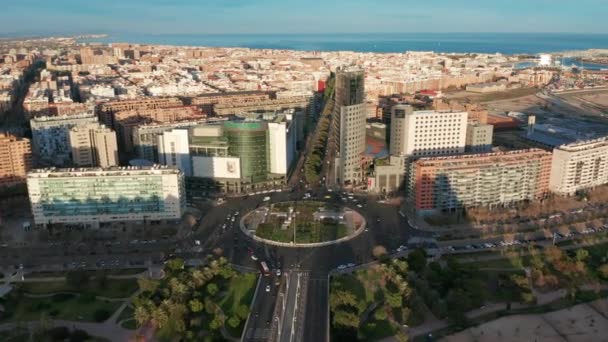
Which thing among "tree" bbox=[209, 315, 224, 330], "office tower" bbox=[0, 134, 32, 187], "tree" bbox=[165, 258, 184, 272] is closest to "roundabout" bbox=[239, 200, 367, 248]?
"tree" bbox=[165, 258, 184, 272]

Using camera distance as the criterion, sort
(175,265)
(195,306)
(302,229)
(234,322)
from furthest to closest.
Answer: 1. (302,229)
2. (175,265)
3. (195,306)
4. (234,322)

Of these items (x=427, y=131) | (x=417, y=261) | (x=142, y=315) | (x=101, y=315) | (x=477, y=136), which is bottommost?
(x=101, y=315)

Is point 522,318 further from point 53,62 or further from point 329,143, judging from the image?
point 53,62

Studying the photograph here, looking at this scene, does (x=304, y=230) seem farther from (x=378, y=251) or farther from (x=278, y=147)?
(x=278, y=147)

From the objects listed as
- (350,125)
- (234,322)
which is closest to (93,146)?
(350,125)

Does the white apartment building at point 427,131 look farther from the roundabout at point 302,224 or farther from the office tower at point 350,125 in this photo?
the roundabout at point 302,224
